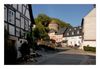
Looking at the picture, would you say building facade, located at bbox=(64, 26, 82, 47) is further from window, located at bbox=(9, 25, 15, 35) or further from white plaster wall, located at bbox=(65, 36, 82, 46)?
window, located at bbox=(9, 25, 15, 35)

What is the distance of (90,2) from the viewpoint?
698 cm

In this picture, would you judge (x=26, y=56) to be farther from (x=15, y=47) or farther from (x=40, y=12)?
(x=40, y=12)

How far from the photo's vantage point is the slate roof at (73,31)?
24.9 ft

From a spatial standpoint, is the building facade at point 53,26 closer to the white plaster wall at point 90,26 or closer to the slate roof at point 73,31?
the slate roof at point 73,31

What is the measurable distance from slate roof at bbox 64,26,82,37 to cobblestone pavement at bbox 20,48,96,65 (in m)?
0.36

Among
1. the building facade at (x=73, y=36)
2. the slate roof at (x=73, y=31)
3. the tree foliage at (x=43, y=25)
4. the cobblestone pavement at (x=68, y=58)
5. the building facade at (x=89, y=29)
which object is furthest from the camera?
the building facade at (x=73, y=36)

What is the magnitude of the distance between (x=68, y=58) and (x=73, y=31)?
61cm

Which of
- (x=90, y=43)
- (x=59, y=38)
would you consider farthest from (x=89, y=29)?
(x=59, y=38)

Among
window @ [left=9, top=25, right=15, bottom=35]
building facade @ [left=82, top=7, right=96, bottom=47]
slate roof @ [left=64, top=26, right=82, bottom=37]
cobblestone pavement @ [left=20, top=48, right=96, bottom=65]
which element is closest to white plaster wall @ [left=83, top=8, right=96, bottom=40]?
building facade @ [left=82, top=7, right=96, bottom=47]

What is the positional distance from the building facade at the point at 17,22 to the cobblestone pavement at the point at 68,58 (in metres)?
0.70

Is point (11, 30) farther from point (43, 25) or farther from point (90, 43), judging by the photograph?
point (90, 43)

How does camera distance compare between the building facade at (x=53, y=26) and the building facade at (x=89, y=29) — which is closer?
the building facade at (x=89, y=29)

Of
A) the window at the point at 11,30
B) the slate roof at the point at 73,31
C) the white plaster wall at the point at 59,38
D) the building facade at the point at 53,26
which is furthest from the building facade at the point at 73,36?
the window at the point at 11,30

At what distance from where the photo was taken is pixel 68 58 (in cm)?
759
